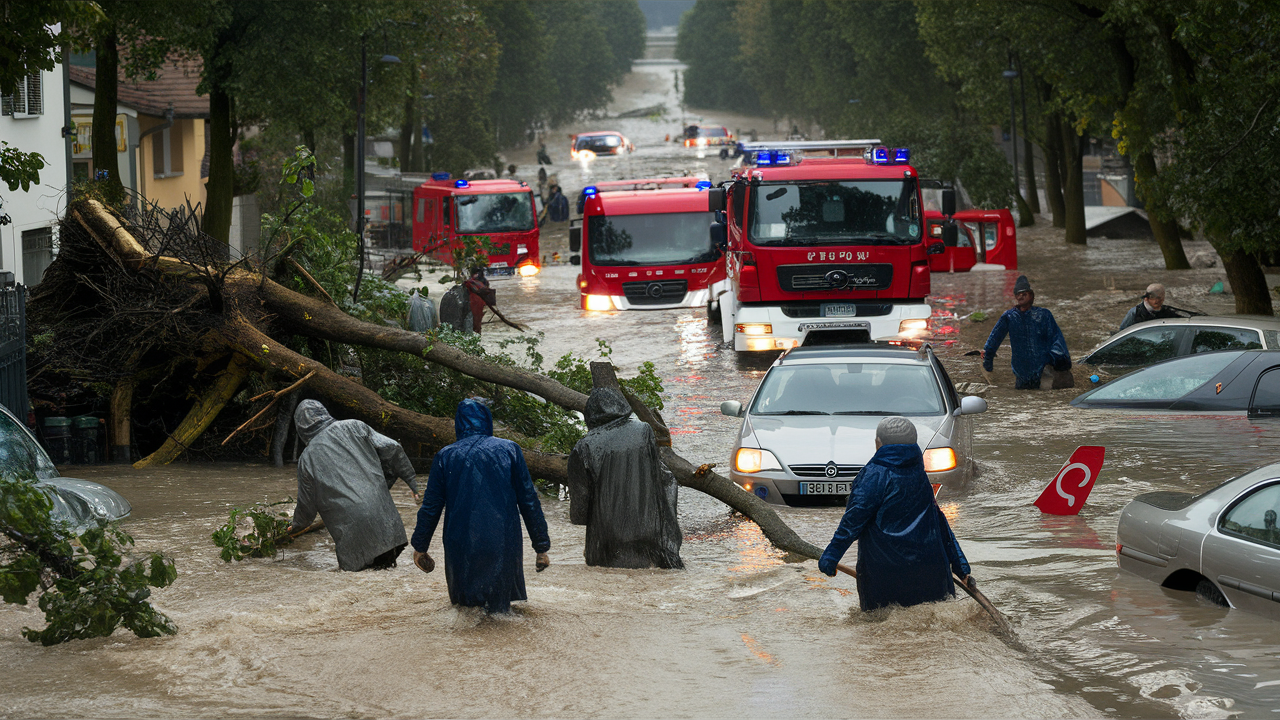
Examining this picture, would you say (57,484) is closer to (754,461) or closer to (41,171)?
(754,461)

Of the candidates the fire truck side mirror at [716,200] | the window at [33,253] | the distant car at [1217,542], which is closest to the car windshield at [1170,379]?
the distant car at [1217,542]

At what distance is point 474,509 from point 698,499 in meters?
5.68

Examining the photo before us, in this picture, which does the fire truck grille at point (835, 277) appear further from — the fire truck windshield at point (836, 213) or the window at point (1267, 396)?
the window at point (1267, 396)

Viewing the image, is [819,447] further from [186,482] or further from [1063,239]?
[1063,239]

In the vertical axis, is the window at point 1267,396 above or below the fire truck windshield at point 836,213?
below

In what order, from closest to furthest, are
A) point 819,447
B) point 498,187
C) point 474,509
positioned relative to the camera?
point 474,509
point 819,447
point 498,187

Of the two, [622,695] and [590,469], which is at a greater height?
[590,469]

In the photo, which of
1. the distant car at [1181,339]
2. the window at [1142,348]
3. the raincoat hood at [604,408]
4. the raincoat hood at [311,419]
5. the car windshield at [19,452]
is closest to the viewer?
the raincoat hood at [604,408]

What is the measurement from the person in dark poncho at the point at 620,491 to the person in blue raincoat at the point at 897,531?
70.2 inches

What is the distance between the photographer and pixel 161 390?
554 inches

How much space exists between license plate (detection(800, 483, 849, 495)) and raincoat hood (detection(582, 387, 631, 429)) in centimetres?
290

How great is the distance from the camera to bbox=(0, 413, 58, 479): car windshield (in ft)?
31.9

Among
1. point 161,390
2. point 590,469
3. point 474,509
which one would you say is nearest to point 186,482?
point 161,390

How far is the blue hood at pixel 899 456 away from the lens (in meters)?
6.90
